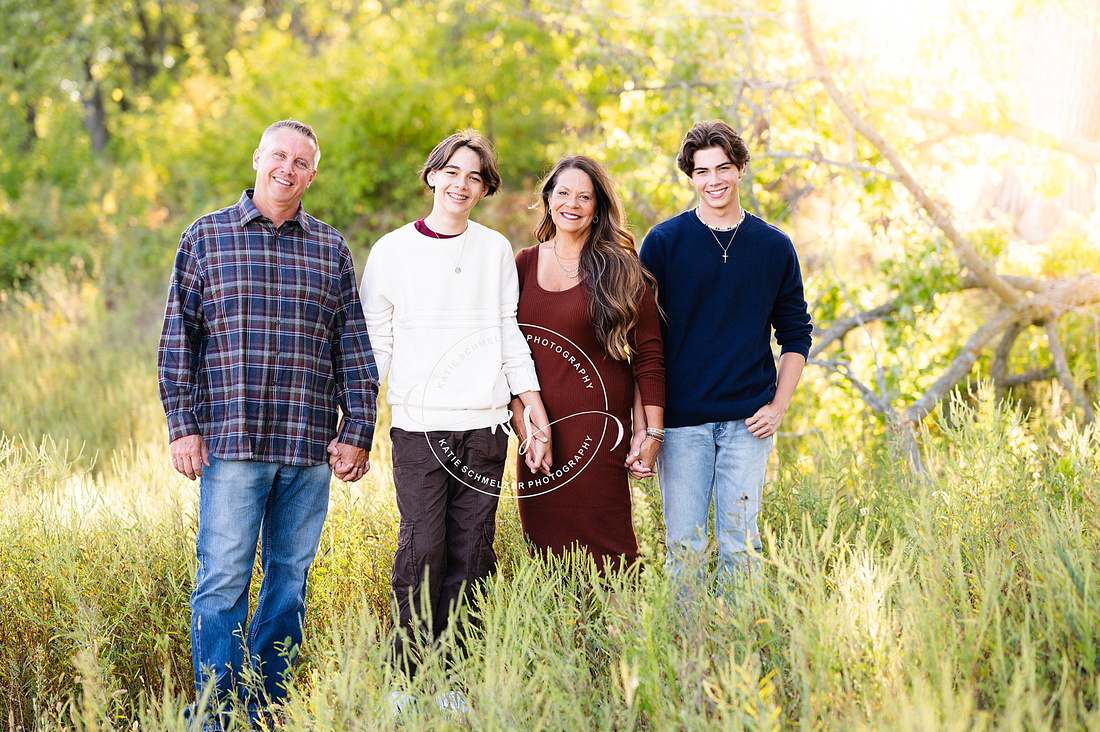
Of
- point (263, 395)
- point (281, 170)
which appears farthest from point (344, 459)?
point (281, 170)

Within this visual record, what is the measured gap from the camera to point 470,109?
14.7 metres

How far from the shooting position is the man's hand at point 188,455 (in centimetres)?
298

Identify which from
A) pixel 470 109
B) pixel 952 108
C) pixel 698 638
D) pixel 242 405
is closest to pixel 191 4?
pixel 470 109

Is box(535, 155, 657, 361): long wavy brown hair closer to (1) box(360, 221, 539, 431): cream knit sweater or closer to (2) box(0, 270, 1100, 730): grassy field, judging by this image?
(1) box(360, 221, 539, 431): cream knit sweater

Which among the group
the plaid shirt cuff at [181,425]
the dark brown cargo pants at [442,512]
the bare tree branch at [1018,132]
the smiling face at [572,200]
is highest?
the bare tree branch at [1018,132]

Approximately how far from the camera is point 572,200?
11.1ft

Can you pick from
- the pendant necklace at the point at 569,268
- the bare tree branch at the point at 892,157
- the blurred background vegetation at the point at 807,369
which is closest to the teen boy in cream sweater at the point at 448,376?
the pendant necklace at the point at 569,268

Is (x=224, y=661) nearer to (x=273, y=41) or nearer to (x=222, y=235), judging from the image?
(x=222, y=235)

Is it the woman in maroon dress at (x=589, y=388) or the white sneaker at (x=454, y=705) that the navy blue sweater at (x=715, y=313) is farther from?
the white sneaker at (x=454, y=705)

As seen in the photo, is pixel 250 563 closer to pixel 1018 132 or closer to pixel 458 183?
pixel 458 183

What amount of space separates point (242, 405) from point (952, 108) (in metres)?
5.43

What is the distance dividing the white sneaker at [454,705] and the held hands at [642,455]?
1.23 metres

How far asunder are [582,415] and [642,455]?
0.28 m

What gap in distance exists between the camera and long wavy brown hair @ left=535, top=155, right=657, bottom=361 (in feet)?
10.7
